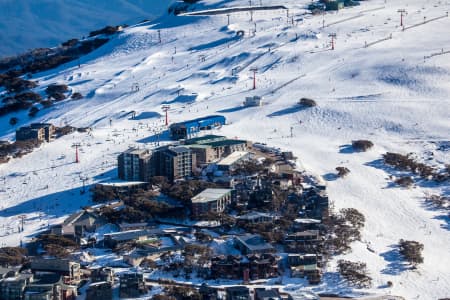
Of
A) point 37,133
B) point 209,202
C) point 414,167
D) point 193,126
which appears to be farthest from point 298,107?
point 209,202

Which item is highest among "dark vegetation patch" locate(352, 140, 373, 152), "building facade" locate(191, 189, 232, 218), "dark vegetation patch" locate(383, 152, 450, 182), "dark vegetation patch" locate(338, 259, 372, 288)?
"dark vegetation patch" locate(352, 140, 373, 152)

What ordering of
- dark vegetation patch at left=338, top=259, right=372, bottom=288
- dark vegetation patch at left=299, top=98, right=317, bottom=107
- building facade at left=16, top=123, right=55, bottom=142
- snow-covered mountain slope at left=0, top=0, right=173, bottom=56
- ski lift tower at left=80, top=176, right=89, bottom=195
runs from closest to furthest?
dark vegetation patch at left=338, top=259, right=372, bottom=288 → ski lift tower at left=80, top=176, right=89, bottom=195 → building facade at left=16, top=123, right=55, bottom=142 → dark vegetation patch at left=299, top=98, right=317, bottom=107 → snow-covered mountain slope at left=0, top=0, right=173, bottom=56

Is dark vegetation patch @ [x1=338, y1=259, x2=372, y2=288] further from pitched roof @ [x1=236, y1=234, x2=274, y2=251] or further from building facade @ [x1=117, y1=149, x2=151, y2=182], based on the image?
building facade @ [x1=117, y1=149, x2=151, y2=182]

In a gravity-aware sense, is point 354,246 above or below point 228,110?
below

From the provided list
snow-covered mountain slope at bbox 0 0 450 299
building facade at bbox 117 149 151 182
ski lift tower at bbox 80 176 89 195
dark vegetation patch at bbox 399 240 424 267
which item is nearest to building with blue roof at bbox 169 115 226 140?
snow-covered mountain slope at bbox 0 0 450 299

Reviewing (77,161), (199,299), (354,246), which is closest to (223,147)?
(77,161)

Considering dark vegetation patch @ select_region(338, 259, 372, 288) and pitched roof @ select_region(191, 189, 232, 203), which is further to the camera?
pitched roof @ select_region(191, 189, 232, 203)

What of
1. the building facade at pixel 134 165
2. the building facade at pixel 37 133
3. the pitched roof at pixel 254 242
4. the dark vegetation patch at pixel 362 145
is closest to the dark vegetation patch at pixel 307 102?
the dark vegetation patch at pixel 362 145

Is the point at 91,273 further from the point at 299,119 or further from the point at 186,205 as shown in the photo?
the point at 299,119
